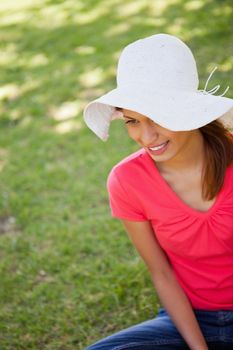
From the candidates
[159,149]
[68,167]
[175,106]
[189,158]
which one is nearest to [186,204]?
[189,158]

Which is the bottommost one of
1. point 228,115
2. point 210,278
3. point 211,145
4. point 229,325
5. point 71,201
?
point 71,201

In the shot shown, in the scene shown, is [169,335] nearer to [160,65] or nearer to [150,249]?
[150,249]

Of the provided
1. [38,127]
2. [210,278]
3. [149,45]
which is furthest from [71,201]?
[149,45]

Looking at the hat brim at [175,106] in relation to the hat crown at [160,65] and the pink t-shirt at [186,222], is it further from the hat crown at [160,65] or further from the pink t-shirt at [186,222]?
the pink t-shirt at [186,222]

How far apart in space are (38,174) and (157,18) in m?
3.12

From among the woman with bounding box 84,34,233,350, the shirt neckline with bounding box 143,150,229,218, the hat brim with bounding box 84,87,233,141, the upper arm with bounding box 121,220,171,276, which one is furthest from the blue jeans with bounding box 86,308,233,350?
the hat brim with bounding box 84,87,233,141

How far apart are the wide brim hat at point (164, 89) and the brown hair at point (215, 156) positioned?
0.91 feet

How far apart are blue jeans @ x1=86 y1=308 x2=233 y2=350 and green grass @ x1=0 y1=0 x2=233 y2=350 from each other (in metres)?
0.63

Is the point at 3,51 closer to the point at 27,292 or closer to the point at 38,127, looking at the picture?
the point at 38,127

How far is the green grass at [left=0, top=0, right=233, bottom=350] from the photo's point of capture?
2.96 metres

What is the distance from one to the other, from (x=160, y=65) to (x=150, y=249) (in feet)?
2.76

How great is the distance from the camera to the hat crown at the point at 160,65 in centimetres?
182

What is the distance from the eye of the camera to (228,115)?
2035mm

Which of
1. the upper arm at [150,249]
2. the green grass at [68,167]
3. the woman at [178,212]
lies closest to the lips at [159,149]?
the woman at [178,212]
